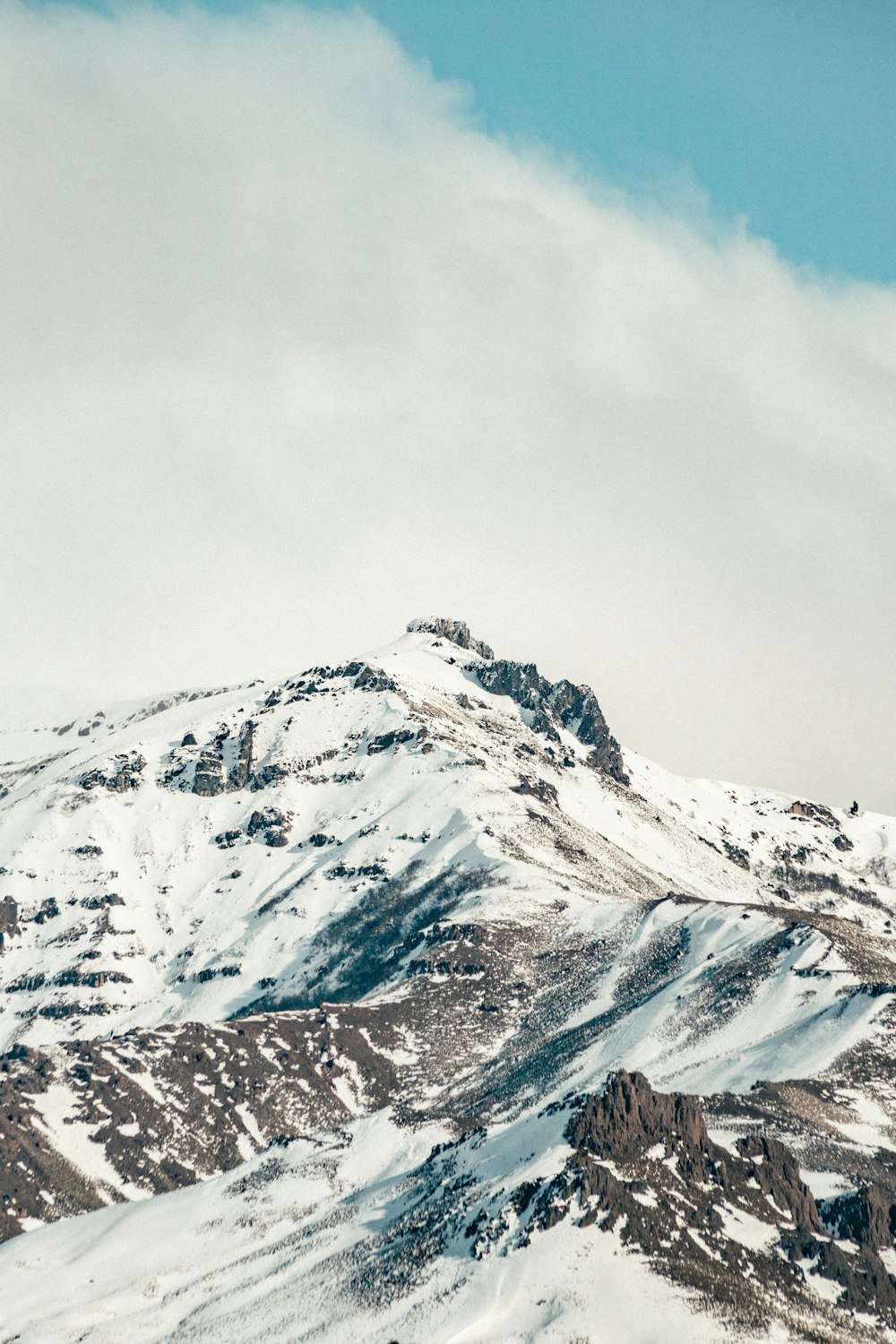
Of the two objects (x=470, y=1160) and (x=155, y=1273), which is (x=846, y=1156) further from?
(x=155, y=1273)

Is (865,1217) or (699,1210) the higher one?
(699,1210)

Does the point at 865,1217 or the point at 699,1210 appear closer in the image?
the point at 865,1217

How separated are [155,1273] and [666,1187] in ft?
218

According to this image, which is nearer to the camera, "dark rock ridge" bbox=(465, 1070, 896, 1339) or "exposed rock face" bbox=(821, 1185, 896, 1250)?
"dark rock ridge" bbox=(465, 1070, 896, 1339)

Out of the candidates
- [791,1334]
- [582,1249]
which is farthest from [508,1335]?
[791,1334]

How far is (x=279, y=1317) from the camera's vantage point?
14850cm

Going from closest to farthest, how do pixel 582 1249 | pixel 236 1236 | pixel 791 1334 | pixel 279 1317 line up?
pixel 791 1334 → pixel 582 1249 → pixel 279 1317 → pixel 236 1236

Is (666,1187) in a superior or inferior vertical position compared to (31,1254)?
inferior

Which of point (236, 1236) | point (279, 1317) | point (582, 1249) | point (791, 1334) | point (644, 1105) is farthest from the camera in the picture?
point (236, 1236)

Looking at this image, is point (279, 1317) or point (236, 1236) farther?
point (236, 1236)

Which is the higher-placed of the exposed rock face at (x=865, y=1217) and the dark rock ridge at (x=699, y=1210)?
the dark rock ridge at (x=699, y=1210)

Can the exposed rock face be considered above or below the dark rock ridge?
below

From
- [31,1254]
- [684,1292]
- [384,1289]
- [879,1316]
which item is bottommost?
[879,1316]

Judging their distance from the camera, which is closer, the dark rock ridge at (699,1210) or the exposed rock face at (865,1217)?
the dark rock ridge at (699,1210)
